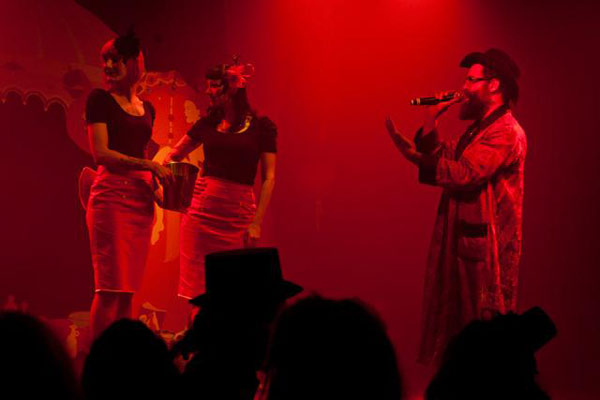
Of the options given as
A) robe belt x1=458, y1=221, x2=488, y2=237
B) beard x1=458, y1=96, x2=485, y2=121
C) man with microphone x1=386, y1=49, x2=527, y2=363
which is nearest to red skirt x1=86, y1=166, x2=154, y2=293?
man with microphone x1=386, y1=49, x2=527, y2=363

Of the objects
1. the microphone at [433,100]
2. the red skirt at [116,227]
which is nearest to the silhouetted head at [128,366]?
the red skirt at [116,227]

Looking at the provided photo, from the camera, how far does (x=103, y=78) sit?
4.86 metres

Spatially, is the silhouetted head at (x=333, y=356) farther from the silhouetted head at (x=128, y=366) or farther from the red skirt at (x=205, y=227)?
the red skirt at (x=205, y=227)

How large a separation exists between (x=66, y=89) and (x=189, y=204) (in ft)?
3.48

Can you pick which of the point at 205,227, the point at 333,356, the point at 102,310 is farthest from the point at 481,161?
the point at 333,356

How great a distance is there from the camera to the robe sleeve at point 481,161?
4.83m

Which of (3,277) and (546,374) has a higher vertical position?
(3,277)

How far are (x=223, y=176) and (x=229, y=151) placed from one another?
17 cm

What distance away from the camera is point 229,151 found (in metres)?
5.08

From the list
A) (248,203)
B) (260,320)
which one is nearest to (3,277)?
(248,203)

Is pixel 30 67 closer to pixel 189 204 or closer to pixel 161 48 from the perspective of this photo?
pixel 161 48

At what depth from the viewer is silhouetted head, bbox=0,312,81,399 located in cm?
149

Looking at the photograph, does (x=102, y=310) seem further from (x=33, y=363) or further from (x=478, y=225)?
(x=33, y=363)

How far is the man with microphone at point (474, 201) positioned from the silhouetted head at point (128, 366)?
3.30 metres
